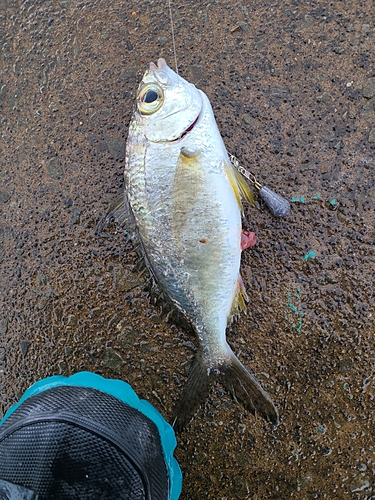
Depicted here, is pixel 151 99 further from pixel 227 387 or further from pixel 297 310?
pixel 227 387

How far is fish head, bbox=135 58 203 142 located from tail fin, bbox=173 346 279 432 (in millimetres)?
1148

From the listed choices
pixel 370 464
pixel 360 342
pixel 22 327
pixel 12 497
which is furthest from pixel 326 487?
pixel 22 327

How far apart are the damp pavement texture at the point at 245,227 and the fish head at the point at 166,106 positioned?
1.34 ft

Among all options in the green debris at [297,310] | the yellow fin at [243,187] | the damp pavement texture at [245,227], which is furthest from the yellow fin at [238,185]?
the green debris at [297,310]

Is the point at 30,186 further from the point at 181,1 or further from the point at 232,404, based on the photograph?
the point at 232,404

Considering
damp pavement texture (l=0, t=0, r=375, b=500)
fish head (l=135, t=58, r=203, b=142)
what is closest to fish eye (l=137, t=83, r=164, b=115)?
fish head (l=135, t=58, r=203, b=142)

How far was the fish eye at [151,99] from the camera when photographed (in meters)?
2.02

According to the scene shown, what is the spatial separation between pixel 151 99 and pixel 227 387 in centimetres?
156

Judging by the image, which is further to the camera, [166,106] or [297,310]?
[297,310]

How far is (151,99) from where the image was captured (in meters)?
2.03

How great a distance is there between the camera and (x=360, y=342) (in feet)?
7.26

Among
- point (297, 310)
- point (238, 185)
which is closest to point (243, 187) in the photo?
point (238, 185)

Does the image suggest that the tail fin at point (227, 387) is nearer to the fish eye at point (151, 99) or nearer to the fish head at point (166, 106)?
the fish head at point (166, 106)

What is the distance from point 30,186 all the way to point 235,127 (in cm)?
130
